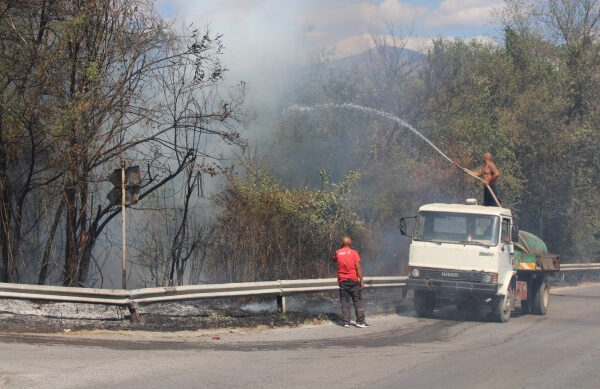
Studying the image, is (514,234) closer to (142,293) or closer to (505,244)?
(505,244)

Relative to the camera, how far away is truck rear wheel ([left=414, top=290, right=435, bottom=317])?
610 inches

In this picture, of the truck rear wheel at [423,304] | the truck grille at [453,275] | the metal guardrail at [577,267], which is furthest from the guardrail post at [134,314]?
the metal guardrail at [577,267]

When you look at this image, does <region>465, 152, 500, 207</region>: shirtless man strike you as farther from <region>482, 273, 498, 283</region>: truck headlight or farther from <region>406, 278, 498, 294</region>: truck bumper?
<region>406, 278, 498, 294</region>: truck bumper

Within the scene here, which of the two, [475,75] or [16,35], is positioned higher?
[475,75]

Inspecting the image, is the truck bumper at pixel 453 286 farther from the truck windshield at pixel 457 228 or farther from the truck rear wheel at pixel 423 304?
the truck windshield at pixel 457 228

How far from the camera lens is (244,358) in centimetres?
993

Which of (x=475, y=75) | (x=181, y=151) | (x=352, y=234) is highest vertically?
(x=475, y=75)

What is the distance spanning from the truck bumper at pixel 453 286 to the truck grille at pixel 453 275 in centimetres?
7

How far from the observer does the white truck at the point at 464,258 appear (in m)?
14.7

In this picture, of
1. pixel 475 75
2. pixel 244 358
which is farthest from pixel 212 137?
pixel 475 75

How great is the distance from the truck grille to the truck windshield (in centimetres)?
63

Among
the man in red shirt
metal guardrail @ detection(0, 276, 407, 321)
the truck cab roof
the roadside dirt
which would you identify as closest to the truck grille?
the truck cab roof

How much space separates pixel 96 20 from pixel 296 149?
8.86 m

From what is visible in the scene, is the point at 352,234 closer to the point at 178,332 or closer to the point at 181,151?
the point at 181,151
